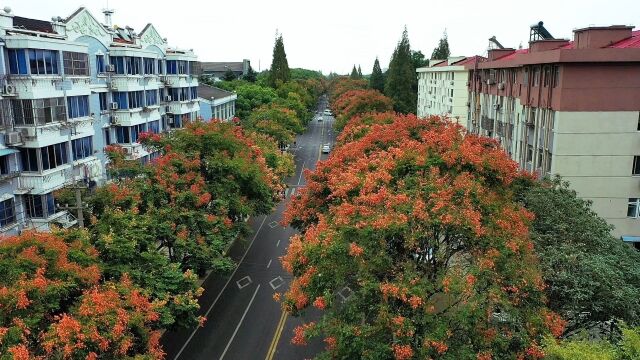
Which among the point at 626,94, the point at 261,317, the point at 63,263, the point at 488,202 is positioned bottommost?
the point at 261,317

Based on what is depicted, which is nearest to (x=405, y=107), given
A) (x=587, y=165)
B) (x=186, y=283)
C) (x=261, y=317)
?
(x=587, y=165)

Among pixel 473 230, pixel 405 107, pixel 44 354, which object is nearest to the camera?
pixel 44 354

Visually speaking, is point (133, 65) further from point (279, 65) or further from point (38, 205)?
point (279, 65)

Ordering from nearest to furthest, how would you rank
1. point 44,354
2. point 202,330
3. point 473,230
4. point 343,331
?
point 44,354, point 343,331, point 473,230, point 202,330

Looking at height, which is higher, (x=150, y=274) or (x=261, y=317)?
(x=150, y=274)

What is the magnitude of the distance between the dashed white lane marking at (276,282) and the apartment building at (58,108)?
34.8 ft

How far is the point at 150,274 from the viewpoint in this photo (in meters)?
15.9

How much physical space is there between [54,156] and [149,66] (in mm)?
14184

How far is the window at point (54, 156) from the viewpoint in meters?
22.4

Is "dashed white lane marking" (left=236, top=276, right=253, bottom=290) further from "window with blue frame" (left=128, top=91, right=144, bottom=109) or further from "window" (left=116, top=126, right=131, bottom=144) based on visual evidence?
"window with blue frame" (left=128, top=91, right=144, bottom=109)

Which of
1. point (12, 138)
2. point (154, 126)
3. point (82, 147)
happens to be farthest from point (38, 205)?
point (154, 126)

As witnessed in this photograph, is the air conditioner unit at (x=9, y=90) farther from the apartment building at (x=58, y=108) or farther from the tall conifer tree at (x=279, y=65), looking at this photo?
the tall conifer tree at (x=279, y=65)

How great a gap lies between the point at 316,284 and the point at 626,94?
19.7 m

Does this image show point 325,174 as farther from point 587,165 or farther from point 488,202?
point 587,165
